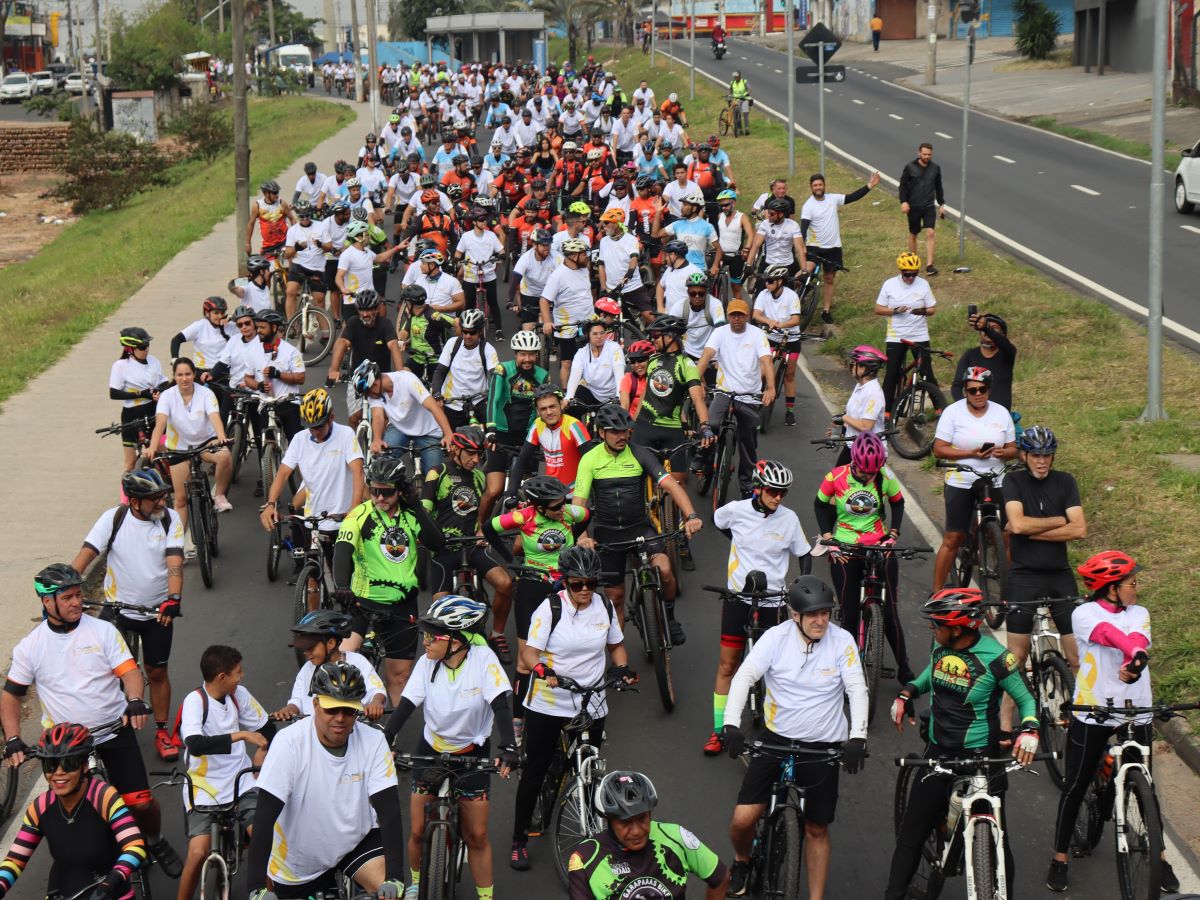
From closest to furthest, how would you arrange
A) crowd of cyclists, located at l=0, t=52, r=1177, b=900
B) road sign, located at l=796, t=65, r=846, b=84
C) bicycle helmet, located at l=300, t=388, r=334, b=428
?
crowd of cyclists, located at l=0, t=52, r=1177, b=900, bicycle helmet, located at l=300, t=388, r=334, b=428, road sign, located at l=796, t=65, r=846, b=84

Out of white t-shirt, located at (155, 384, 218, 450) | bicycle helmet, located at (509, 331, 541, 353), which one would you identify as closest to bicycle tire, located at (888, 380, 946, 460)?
bicycle helmet, located at (509, 331, 541, 353)

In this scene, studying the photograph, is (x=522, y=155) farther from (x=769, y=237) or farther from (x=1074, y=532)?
(x=1074, y=532)

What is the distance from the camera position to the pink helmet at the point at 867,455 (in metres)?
10.5

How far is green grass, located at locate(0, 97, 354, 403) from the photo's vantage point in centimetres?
2469

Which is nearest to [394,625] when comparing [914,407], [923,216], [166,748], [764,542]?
[166,748]

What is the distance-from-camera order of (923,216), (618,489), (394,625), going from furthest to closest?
(923,216), (618,489), (394,625)

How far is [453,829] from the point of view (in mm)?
8102

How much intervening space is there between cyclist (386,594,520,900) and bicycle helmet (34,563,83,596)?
2.19m

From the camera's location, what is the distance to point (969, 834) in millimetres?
7637

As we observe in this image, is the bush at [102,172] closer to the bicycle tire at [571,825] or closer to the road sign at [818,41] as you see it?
the road sign at [818,41]

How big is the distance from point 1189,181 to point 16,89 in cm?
8455

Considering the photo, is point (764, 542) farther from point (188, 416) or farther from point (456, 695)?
point (188, 416)

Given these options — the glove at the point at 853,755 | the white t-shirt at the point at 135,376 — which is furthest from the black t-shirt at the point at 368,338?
the glove at the point at 853,755

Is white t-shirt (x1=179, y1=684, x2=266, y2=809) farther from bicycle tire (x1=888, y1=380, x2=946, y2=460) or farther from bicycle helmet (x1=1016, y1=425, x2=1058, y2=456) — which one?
bicycle tire (x1=888, y1=380, x2=946, y2=460)
